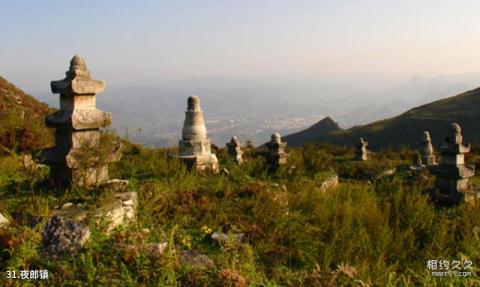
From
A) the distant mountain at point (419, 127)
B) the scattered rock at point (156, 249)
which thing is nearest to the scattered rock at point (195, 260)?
the scattered rock at point (156, 249)

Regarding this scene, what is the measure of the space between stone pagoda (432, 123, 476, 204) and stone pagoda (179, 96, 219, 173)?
633 centimetres

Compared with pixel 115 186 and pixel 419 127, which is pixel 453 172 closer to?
pixel 115 186

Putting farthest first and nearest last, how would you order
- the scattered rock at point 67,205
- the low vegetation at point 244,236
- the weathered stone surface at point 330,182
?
the weathered stone surface at point 330,182, the scattered rock at point 67,205, the low vegetation at point 244,236

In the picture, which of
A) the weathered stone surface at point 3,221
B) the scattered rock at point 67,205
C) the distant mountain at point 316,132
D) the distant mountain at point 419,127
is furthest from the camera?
the distant mountain at point 316,132

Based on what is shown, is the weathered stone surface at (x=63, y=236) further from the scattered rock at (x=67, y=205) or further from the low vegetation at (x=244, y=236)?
the scattered rock at (x=67, y=205)

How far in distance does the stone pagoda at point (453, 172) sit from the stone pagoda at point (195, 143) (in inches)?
249

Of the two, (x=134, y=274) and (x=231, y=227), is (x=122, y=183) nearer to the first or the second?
(x=231, y=227)

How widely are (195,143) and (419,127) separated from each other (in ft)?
171

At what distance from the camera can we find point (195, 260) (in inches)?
199

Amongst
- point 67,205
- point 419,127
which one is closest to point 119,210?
point 67,205

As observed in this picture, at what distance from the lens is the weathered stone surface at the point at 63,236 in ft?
15.5

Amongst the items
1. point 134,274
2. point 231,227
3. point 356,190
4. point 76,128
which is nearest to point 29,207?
point 76,128

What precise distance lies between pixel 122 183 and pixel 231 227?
2.00 meters

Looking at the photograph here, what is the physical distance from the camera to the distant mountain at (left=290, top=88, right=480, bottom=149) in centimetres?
5141
